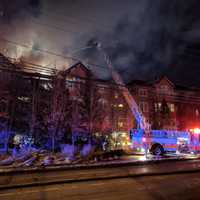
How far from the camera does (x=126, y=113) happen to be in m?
44.1

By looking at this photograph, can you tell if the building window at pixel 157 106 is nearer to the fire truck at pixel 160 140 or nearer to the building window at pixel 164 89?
the building window at pixel 164 89

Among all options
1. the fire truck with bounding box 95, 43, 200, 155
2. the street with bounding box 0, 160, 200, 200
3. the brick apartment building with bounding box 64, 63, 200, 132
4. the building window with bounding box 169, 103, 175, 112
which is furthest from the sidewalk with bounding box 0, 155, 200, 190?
the building window with bounding box 169, 103, 175, 112

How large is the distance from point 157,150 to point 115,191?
572 inches

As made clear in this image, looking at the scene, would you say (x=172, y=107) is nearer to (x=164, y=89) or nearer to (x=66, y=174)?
(x=164, y=89)

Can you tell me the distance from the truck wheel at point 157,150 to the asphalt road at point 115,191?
1142cm

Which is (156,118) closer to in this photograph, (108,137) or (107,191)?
(108,137)

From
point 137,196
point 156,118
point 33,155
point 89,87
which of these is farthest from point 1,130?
point 156,118

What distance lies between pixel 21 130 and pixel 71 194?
21993mm

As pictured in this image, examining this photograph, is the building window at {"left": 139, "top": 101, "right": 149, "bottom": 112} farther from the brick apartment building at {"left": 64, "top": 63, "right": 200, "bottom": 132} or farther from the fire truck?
the fire truck

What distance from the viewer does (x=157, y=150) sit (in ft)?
70.9

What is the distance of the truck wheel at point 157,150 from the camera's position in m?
21.5

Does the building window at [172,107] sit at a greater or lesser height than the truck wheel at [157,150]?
greater

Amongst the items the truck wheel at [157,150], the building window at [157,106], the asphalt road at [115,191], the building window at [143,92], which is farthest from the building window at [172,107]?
the asphalt road at [115,191]

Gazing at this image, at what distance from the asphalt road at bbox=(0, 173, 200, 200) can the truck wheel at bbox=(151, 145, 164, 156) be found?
11.4 meters
